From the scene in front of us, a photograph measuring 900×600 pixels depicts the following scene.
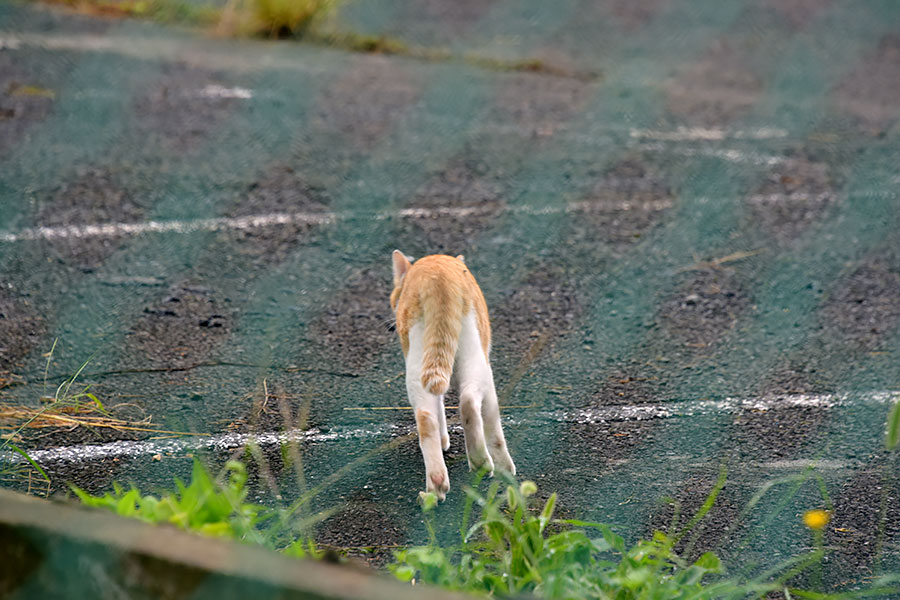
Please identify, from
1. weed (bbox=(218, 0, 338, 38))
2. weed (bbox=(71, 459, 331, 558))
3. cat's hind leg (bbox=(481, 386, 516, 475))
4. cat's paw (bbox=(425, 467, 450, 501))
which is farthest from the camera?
A: weed (bbox=(218, 0, 338, 38))

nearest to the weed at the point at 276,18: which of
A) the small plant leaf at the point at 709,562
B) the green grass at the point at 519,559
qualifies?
the green grass at the point at 519,559

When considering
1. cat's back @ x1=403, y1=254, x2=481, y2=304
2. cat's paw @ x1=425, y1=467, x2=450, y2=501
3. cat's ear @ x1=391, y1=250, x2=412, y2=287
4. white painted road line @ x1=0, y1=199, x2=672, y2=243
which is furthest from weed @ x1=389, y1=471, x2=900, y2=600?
white painted road line @ x1=0, y1=199, x2=672, y2=243

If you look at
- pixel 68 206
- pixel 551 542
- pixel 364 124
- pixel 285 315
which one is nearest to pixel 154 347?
pixel 285 315

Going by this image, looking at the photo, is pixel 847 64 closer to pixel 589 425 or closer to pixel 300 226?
pixel 300 226

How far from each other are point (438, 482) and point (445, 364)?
0.34 metres

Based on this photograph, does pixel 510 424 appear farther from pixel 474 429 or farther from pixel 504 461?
pixel 474 429

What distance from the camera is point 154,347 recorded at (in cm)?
385

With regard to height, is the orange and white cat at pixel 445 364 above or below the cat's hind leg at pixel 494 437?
above

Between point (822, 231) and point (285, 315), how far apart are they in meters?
2.91

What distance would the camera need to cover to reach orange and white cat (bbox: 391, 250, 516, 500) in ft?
9.07

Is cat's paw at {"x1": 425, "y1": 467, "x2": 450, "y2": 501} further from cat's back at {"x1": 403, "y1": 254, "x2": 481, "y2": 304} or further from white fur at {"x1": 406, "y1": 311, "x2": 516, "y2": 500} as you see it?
cat's back at {"x1": 403, "y1": 254, "x2": 481, "y2": 304}

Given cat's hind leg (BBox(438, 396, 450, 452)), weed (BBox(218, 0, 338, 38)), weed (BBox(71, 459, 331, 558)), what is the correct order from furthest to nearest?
weed (BBox(218, 0, 338, 38)) < cat's hind leg (BBox(438, 396, 450, 452)) < weed (BBox(71, 459, 331, 558))

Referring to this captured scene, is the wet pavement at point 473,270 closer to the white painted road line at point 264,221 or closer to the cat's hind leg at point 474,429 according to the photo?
the white painted road line at point 264,221

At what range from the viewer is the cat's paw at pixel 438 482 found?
2729 millimetres
